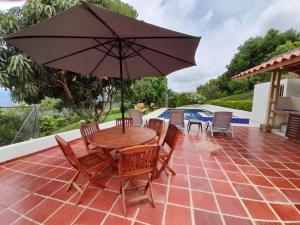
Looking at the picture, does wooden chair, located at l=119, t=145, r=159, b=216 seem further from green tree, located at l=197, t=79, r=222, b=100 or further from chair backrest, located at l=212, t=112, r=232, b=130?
green tree, located at l=197, t=79, r=222, b=100

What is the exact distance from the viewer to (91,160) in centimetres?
259

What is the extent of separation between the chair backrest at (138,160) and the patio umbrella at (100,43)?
1.22m

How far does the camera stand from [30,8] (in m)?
3.75

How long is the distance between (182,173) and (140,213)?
3.95ft

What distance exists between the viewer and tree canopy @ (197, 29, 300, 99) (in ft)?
66.3

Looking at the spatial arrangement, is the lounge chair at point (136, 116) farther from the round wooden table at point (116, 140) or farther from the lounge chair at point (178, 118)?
the round wooden table at point (116, 140)

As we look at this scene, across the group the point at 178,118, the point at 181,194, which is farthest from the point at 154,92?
the point at 181,194

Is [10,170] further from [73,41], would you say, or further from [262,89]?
[262,89]

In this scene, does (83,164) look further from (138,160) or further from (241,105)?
(241,105)

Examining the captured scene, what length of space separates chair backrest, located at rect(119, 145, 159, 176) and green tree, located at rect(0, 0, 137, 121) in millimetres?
3202

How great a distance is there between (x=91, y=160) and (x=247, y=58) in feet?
84.4

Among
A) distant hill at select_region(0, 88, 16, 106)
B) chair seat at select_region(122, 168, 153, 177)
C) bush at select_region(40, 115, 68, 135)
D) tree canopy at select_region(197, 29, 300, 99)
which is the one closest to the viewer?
chair seat at select_region(122, 168, 153, 177)

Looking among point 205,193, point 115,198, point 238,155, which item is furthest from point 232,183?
point 115,198

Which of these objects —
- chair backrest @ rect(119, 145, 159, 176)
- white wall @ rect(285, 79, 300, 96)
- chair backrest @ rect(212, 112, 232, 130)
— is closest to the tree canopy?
white wall @ rect(285, 79, 300, 96)
